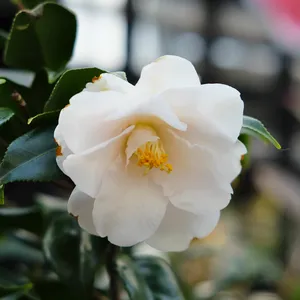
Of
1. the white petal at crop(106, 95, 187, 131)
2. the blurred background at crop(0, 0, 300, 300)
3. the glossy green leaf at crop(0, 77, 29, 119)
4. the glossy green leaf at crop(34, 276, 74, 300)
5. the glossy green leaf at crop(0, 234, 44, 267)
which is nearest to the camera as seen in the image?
the white petal at crop(106, 95, 187, 131)

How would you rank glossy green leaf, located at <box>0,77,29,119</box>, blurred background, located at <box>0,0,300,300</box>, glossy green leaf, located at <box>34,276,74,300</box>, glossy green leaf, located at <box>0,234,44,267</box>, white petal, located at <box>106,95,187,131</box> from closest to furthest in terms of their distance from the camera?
1. white petal, located at <box>106,95,187,131</box>
2. glossy green leaf, located at <box>0,77,29,119</box>
3. glossy green leaf, located at <box>34,276,74,300</box>
4. glossy green leaf, located at <box>0,234,44,267</box>
5. blurred background, located at <box>0,0,300,300</box>

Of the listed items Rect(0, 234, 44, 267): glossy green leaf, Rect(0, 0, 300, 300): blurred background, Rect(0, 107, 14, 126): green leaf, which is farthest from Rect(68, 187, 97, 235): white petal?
Rect(0, 0, 300, 300): blurred background

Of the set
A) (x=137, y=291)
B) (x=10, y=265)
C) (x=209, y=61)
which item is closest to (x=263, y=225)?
(x=209, y=61)

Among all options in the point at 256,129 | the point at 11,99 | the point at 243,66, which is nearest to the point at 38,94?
the point at 11,99

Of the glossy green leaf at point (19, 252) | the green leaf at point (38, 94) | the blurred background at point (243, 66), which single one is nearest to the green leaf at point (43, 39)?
the green leaf at point (38, 94)

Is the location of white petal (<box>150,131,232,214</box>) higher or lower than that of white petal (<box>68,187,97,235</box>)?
higher

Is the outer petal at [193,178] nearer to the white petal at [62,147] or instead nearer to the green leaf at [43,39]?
the white petal at [62,147]

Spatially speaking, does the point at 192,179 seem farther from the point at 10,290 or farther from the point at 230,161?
the point at 10,290

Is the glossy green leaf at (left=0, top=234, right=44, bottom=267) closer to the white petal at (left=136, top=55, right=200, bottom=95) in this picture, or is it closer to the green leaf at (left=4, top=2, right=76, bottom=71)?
the green leaf at (left=4, top=2, right=76, bottom=71)
